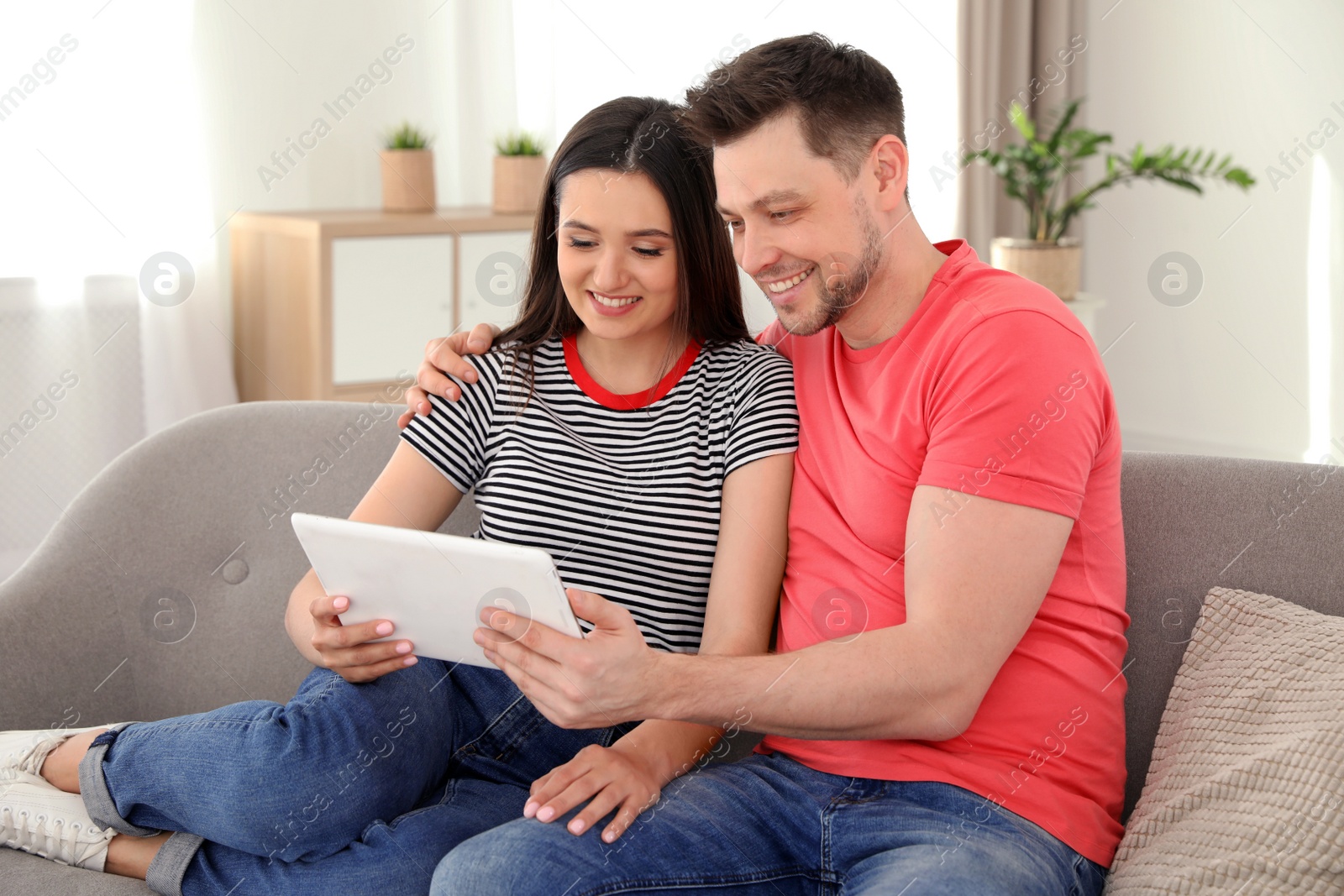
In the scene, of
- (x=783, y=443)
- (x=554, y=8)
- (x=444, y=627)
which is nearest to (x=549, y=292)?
(x=783, y=443)

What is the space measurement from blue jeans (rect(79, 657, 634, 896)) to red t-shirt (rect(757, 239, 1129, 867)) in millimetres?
382

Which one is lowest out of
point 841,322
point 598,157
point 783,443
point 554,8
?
point 783,443

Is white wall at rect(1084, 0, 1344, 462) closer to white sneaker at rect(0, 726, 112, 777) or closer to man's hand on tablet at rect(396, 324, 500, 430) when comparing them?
man's hand on tablet at rect(396, 324, 500, 430)

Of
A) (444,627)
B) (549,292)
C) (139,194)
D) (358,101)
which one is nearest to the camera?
(444,627)

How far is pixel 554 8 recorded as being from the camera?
383cm

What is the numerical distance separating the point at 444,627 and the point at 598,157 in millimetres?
580

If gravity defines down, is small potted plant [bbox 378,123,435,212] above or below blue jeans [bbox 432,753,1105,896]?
above

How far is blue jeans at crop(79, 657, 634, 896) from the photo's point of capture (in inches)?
47.3

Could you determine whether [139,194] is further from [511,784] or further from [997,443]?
[997,443]

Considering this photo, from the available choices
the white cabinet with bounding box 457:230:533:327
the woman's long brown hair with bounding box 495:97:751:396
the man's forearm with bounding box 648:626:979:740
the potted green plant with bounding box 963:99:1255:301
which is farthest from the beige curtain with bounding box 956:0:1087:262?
the man's forearm with bounding box 648:626:979:740

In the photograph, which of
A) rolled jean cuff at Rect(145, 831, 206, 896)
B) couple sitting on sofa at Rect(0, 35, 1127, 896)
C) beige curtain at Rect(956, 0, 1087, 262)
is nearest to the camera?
couple sitting on sofa at Rect(0, 35, 1127, 896)

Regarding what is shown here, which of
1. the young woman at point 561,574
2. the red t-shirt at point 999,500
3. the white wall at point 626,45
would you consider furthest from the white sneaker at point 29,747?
the white wall at point 626,45

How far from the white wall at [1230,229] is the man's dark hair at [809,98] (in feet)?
10.6

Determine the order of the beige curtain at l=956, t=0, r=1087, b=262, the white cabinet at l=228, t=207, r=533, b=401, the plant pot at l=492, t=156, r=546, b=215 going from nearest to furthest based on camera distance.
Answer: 1. the white cabinet at l=228, t=207, r=533, b=401
2. the plant pot at l=492, t=156, r=546, b=215
3. the beige curtain at l=956, t=0, r=1087, b=262
